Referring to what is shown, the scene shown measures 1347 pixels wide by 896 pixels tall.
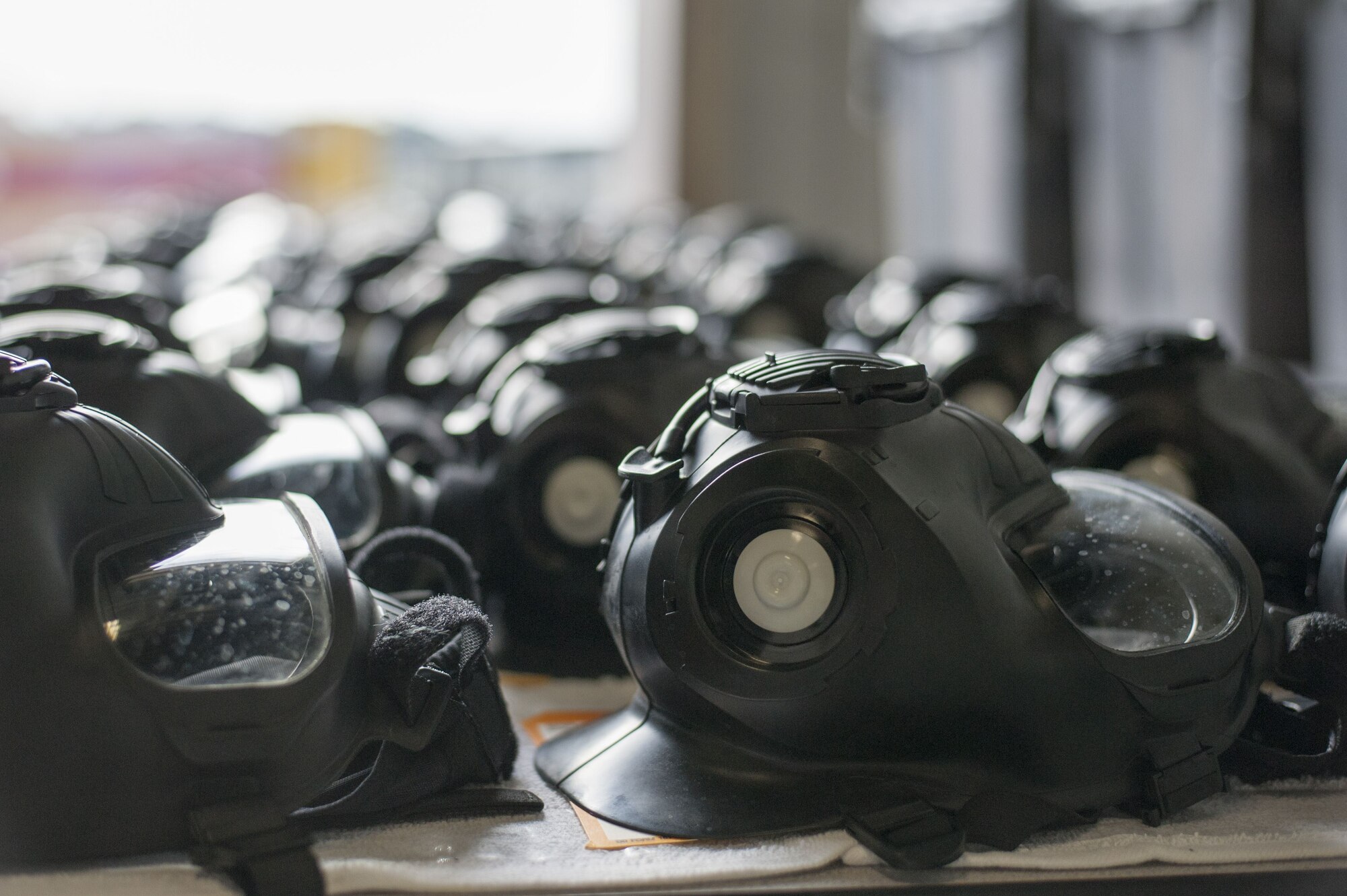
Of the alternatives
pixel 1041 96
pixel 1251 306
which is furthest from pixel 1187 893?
pixel 1041 96

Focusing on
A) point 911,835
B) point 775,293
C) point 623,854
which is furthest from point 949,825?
point 775,293

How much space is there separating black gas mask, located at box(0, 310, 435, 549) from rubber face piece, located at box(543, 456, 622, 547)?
0.16 meters

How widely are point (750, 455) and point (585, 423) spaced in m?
0.51

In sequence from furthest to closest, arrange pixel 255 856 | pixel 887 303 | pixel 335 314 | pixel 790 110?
pixel 790 110 → pixel 335 314 → pixel 887 303 → pixel 255 856

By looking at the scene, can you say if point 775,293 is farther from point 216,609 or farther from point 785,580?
point 216,609

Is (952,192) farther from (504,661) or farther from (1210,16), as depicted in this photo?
(504,661)

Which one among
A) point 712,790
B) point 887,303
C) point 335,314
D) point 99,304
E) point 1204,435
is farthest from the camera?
point 335,314

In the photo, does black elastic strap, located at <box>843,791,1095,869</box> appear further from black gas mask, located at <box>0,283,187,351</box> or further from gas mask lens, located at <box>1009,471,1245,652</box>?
black gas mask, located at <box>0,283,187,351</box>

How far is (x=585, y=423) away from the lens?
1531 millimetres

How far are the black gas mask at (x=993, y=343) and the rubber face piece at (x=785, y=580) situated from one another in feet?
2.94

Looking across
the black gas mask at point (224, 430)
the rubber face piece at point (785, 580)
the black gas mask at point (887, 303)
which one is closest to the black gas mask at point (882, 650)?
the rubber face piece at point (785, 580)

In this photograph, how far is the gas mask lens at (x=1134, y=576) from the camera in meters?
Result: 1.09

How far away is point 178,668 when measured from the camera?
3.12 feet

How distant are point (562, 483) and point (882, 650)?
602 millimetres
